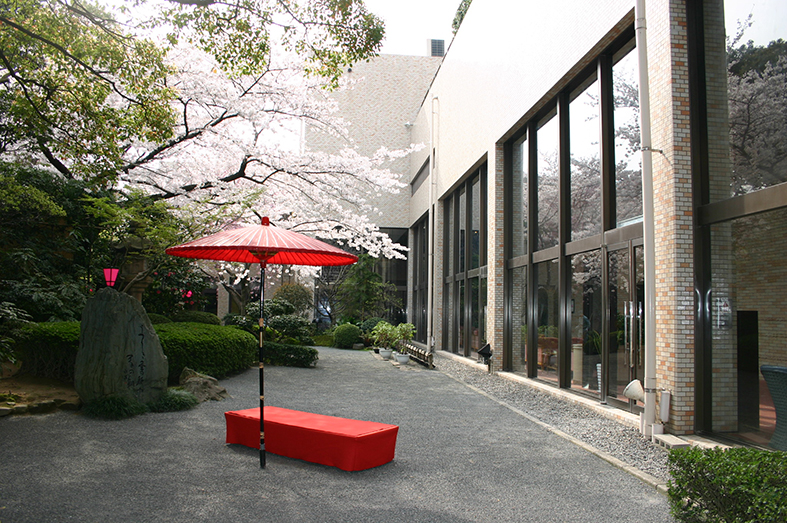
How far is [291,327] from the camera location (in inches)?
666

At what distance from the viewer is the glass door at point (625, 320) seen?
759 centimetres

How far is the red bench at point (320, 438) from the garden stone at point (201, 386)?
294 cm

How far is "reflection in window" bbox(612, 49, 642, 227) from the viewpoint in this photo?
802 centimetres

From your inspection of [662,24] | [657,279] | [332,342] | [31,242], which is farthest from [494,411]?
[332,342]

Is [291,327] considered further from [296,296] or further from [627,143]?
[627,143]

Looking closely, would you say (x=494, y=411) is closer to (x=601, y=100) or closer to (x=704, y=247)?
(x=704, y=247)

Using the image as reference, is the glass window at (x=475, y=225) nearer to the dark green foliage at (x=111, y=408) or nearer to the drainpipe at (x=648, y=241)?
the drainpipe at (x=648, y=241)

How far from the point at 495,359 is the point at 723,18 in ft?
28.2

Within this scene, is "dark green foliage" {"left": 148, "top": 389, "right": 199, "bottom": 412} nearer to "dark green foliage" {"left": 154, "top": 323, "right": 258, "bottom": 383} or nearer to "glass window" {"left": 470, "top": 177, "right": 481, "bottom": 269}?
"dark green foliage" {"left": 154, "top": 323, "right": 258, "bottom": 383}

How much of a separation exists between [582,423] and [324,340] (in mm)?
18862

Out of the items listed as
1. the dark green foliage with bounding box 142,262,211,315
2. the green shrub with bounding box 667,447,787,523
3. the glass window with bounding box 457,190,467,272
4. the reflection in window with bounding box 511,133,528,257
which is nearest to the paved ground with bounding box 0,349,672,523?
the green shrub with bounding box 667,447,787,523

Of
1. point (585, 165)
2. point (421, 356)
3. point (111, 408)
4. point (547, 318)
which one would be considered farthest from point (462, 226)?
point (111, 408)

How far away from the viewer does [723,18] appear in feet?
21.5

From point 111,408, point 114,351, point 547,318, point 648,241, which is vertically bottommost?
point 111,408
